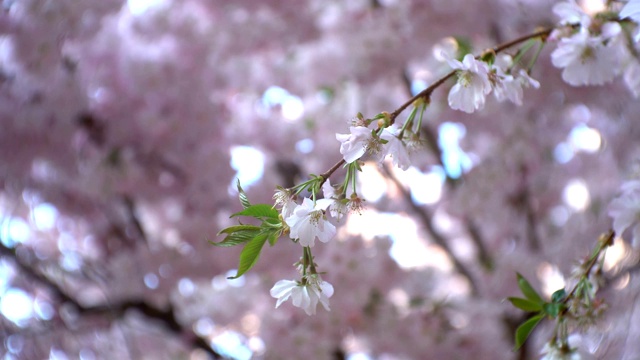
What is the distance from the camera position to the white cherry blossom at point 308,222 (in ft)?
1.77

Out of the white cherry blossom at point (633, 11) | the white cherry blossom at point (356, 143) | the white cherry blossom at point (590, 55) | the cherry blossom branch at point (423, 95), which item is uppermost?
the white cherry blossom at point (590, 55)

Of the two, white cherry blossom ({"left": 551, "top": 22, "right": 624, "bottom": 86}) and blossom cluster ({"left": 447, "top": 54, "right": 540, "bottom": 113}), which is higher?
white cherry blossom ({"left": 551, "top": 22, "right": 624, "bottom": 86})

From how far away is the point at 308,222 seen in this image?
21.5 inches

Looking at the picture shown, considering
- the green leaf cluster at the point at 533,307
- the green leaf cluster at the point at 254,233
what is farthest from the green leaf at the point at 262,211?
the green leaf cluster at the point at 533,307

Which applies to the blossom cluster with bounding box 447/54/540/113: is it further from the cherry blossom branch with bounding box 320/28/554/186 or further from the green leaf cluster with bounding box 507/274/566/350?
the green leaf cluster with bounding box 507/274/566/350

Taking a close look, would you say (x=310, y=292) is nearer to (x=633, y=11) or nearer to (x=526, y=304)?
(x=526, y=304)

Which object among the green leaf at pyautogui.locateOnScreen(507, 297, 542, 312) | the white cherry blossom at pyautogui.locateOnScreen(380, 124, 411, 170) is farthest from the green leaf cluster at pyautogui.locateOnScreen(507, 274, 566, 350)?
the white cherry blossom at pyautogui.locateOnScreen(380, 124, 411, 170)

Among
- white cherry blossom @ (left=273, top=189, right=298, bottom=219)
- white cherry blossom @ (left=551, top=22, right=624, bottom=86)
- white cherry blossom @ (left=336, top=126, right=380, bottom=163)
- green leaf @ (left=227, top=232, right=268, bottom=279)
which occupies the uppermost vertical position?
white cherry blossom @ (left=551, top=22, right=624, bottom=86)

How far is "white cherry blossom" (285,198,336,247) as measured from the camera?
538mm

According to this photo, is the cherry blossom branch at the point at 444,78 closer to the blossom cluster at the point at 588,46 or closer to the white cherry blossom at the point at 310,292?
the blossom cluster at the point at 588,46

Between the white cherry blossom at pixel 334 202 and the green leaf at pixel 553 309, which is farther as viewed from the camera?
the green leaf at pixel 553 309

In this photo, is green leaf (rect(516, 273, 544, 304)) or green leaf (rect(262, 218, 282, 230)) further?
green leaf (rect(516, 273, 544, 304))

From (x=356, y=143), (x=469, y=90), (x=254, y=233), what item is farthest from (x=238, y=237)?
(x=469, y=90)

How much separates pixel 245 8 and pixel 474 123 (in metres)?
0.84
